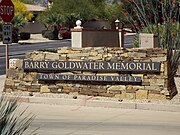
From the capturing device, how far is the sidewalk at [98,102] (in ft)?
40.9

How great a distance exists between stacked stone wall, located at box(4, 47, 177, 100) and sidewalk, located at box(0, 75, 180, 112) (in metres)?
0.26

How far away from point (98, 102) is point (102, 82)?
1.01 m

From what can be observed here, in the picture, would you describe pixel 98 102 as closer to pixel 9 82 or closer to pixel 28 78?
pixel 28 78

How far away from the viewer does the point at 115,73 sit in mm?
13789

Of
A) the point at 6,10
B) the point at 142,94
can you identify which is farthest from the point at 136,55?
the point at 6,10

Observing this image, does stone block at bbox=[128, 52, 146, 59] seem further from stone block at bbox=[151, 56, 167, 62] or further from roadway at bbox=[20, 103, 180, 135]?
roadway at bbox=[20, 103, 180, 135]

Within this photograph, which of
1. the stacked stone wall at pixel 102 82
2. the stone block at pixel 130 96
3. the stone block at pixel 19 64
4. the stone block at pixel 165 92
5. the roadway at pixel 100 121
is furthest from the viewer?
the stone block at pixel 19 64

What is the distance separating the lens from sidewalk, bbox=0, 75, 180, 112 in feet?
40.9

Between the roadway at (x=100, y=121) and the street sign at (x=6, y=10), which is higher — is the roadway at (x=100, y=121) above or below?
below

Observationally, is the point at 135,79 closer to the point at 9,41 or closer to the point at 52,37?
the point at 9,41

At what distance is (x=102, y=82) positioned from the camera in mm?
13875

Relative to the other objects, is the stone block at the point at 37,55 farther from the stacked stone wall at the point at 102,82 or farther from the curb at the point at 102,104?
the curb at the point at 102,104

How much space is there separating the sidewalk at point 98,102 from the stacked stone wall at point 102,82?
0.26m

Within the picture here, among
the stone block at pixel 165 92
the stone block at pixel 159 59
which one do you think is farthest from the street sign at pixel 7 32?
the stone block at pixel 165 92
